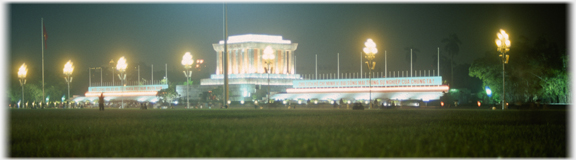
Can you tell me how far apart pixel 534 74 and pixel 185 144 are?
4867 cm

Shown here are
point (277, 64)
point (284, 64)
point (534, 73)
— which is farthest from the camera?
point (284, 64)

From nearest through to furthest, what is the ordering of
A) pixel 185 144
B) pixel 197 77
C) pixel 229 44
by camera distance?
pixel 185 144 < pixel 229 44 < pixel 197 77

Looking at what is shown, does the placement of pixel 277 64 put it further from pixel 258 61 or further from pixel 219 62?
pixel 219 62

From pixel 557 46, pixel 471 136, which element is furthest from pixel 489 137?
pixel 557 46

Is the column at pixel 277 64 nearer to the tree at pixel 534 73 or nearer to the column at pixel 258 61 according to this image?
the column at pixel 258 61

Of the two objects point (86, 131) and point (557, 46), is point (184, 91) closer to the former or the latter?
point (557, 46)

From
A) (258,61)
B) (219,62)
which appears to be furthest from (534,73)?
(219,62)

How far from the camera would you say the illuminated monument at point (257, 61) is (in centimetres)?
9388

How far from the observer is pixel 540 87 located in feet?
175

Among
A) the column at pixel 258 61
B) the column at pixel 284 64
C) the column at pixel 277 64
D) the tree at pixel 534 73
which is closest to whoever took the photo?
the tree at pixel 534 73

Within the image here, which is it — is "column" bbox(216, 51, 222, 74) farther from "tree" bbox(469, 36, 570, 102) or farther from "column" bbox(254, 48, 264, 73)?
"tree" bbox(469, 36, 570, 102)

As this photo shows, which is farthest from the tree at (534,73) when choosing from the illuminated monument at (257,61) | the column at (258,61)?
the column at (258,61)

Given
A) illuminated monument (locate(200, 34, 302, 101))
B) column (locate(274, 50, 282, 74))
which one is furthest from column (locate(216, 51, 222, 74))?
column (locate(274, 50, 282, 74))

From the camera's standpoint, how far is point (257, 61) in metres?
98.9
